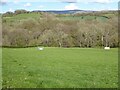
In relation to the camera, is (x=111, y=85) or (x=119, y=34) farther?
(x=119, y=34)

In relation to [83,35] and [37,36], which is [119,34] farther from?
[37,36]

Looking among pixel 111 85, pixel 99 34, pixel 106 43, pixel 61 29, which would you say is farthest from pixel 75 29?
pixel 111 85

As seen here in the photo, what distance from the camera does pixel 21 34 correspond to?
13800cm

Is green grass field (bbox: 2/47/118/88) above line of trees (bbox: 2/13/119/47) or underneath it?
above

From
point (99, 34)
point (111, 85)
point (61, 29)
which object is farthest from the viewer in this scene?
point (61, 29)

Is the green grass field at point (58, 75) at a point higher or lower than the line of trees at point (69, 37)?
higher

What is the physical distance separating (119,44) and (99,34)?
48.3 feet

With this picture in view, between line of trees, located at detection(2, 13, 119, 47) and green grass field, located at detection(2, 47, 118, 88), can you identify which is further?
line of trees, located at detection(2, 13, 119, 47)

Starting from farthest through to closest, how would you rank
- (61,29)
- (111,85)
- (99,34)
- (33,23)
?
(33,23) → (61,29) → (99,34) → (111,85)

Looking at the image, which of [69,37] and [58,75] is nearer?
[58,75]

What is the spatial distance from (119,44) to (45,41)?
34225 mm

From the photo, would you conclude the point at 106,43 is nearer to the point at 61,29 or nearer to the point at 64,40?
the point at 64,40

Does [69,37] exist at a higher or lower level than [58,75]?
lower

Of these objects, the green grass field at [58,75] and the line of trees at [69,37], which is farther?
the line of trees at [69,37]
